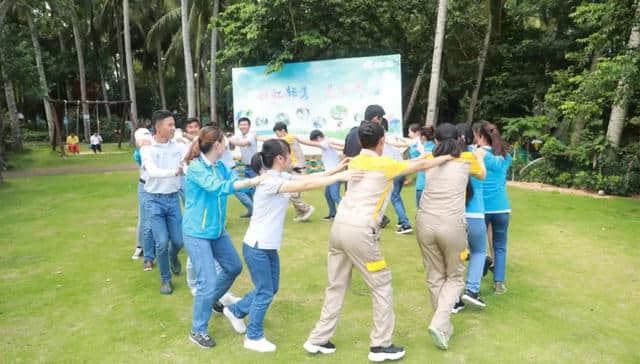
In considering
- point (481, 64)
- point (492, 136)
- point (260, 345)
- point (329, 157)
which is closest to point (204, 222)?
point (260, 345)

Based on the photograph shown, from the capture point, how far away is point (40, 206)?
36.0ft

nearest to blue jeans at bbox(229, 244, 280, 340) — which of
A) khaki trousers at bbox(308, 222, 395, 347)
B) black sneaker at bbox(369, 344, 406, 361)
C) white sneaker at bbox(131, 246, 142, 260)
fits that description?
khaki trousers at bbox(308, 222, 395, 347)

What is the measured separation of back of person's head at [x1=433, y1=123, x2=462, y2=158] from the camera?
4.12m

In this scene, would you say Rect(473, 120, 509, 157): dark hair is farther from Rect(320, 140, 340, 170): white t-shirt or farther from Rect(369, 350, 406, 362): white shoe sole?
Rect(320, 140, 340, 170): white t-shirt

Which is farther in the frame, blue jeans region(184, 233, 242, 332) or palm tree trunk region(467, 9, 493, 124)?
palm tree trunk region(467, 9, 493, 124)

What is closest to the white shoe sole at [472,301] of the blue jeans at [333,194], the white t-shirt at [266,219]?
the white t-shirt at [266,219]

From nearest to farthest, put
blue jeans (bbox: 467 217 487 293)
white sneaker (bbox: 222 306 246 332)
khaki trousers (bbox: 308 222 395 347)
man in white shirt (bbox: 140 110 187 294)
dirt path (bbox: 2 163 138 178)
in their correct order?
1. khaki trousers (bbox: 308 222 395 347)
2. white sneaker (bbox: 222 306 246 332)
3. blue jeans (bbox: 467 217 487 293)
4. man in white shirt (bbox: 140 110 187 294)
5. dirt path (bbox: 2 163 138 178)

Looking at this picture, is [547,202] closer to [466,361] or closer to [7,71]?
[466,361]

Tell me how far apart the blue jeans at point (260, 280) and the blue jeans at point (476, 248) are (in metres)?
1.85

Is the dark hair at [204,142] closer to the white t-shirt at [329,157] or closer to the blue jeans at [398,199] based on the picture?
the white t-shirt at [329,157]

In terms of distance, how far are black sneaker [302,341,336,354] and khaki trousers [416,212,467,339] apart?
83 centimetres

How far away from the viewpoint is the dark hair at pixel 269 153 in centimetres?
381

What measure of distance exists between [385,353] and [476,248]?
1490 mm

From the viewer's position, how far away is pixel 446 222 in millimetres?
4098
